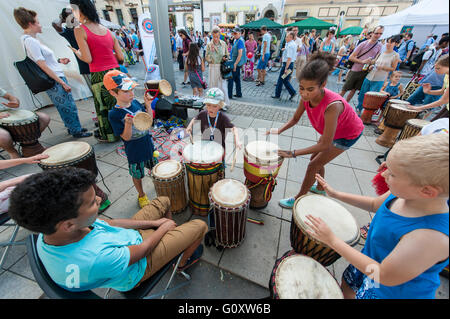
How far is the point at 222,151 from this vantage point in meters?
2.23

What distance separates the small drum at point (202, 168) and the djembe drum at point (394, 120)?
4002mm

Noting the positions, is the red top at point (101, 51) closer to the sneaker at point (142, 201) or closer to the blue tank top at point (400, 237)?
the sneaker at point (142, 201)

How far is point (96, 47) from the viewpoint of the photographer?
2980mm

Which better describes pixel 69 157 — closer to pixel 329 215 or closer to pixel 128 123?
pixel 128 123

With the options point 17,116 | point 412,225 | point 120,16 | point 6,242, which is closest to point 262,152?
point 412,225

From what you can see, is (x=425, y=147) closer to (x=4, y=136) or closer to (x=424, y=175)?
(x=424, y=175)

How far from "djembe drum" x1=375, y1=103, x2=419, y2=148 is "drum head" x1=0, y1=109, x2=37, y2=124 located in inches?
265

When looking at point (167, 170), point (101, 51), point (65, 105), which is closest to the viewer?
point (167, 170)

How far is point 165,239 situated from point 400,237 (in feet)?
5.05

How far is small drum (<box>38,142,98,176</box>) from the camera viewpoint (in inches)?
78.4

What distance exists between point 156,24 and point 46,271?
4908mm

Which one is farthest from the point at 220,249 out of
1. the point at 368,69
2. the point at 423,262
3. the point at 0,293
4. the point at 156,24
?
the point at 368,69

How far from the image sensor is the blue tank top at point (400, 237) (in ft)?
2.68

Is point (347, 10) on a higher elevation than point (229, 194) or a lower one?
higher
